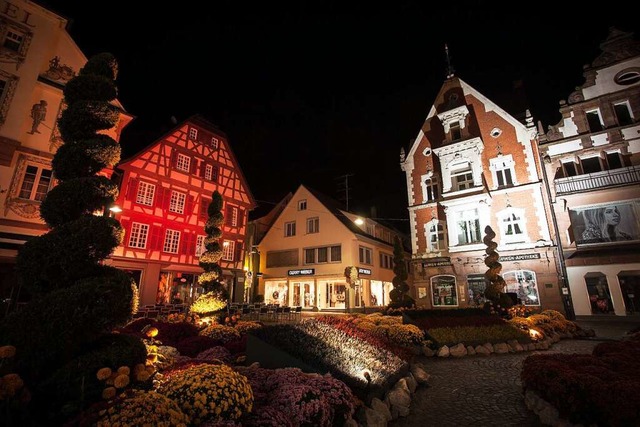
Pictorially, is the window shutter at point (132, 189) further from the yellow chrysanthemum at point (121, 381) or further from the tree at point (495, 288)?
the tree at point (495, 288)

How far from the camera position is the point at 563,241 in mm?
20938

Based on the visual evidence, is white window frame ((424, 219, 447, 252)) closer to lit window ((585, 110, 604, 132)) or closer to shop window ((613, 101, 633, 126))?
lit window ((585, 110, 604, 132))

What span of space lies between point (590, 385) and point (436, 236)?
72.4 ft

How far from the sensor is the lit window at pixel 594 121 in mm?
21539

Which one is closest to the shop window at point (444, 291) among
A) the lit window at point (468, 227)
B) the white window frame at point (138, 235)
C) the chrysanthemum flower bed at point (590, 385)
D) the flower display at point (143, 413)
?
the lit window at point (468, 227)

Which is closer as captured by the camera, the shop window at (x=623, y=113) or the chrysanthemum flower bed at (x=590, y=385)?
the chrysanthemum flower bed at (x=590, y=385)

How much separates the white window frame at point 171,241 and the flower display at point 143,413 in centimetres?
2322

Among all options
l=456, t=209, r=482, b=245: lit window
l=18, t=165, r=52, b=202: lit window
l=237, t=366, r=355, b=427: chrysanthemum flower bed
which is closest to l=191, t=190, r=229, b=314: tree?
l=18, t=165, r=52, b=202: lit window

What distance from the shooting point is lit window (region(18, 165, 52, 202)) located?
656 inches

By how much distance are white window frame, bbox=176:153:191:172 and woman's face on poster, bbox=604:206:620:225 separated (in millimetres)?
31535

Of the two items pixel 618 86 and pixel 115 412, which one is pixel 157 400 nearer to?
pixel 115 412

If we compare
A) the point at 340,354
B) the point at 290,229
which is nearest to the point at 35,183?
the point at 340,354

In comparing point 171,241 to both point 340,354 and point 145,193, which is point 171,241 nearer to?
point 145,193

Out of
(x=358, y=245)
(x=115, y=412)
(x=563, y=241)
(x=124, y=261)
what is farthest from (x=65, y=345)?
(x=358, y=245)
